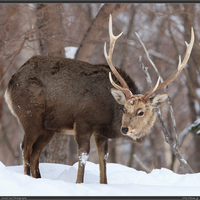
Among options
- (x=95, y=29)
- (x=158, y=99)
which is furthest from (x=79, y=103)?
(x=95, y=29)

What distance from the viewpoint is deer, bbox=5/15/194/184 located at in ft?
21.8

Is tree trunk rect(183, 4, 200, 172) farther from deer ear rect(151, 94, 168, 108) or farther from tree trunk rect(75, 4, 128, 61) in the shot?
deer ear rect(151, 94, 168, 108)

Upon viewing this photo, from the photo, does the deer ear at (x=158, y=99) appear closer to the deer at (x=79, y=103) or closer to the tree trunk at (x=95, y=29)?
the deer at (x=79, y=103)

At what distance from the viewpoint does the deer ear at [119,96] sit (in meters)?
6.57

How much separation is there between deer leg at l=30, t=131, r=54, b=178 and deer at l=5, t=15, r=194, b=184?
0.06ft

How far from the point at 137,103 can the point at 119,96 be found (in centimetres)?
35

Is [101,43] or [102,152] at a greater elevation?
[101,43]

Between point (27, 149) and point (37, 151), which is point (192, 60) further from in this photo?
point (27, 149)

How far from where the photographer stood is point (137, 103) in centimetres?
654

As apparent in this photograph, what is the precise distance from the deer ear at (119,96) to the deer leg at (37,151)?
1.66 meters

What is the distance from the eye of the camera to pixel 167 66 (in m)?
17.9

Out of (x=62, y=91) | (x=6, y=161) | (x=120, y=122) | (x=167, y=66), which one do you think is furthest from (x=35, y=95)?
(x=6, y=161)

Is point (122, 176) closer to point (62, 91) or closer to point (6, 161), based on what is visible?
point (62, 91)

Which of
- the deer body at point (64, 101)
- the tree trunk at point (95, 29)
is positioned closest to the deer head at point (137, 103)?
the deer body at point (64, 101)
